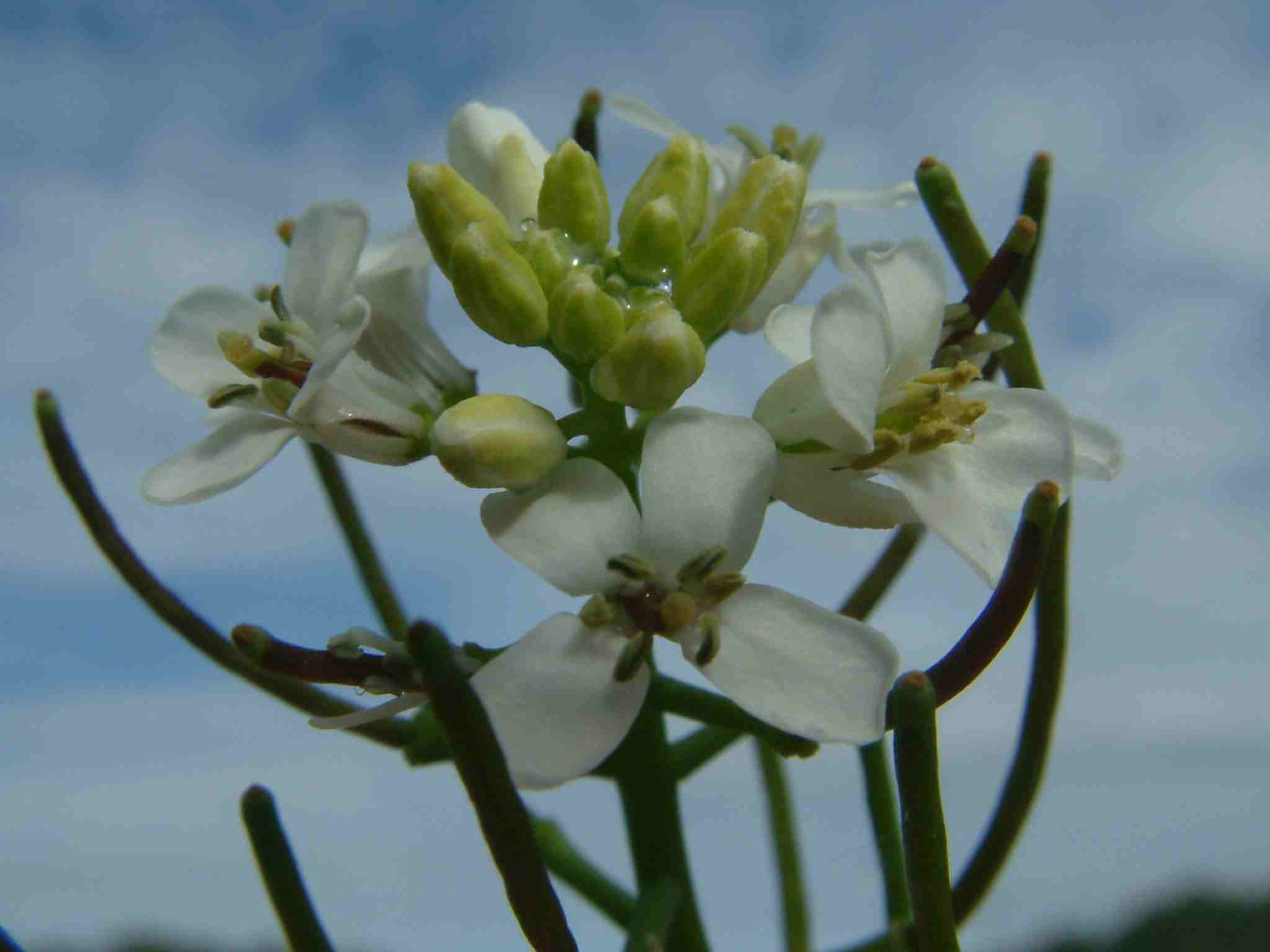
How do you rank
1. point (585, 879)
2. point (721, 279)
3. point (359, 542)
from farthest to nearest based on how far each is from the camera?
point (359, 542) → point (585, 879) → point (721, 279)

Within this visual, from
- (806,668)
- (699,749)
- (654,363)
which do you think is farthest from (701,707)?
(654,363)

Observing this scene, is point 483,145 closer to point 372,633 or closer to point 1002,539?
point 372,633

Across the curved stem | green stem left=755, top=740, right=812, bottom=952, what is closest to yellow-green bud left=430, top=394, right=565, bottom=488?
the curved stem

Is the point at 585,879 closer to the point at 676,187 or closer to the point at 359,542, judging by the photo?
the point at 359,542

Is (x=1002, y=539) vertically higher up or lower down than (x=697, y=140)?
lower down

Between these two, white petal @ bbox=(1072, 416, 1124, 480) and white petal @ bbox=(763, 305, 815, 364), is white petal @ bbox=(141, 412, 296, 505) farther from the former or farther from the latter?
white petal @ bbox=(1072, 416, 1124, 480)

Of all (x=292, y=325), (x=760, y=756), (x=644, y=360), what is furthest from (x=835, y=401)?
(x=760, y=756)
